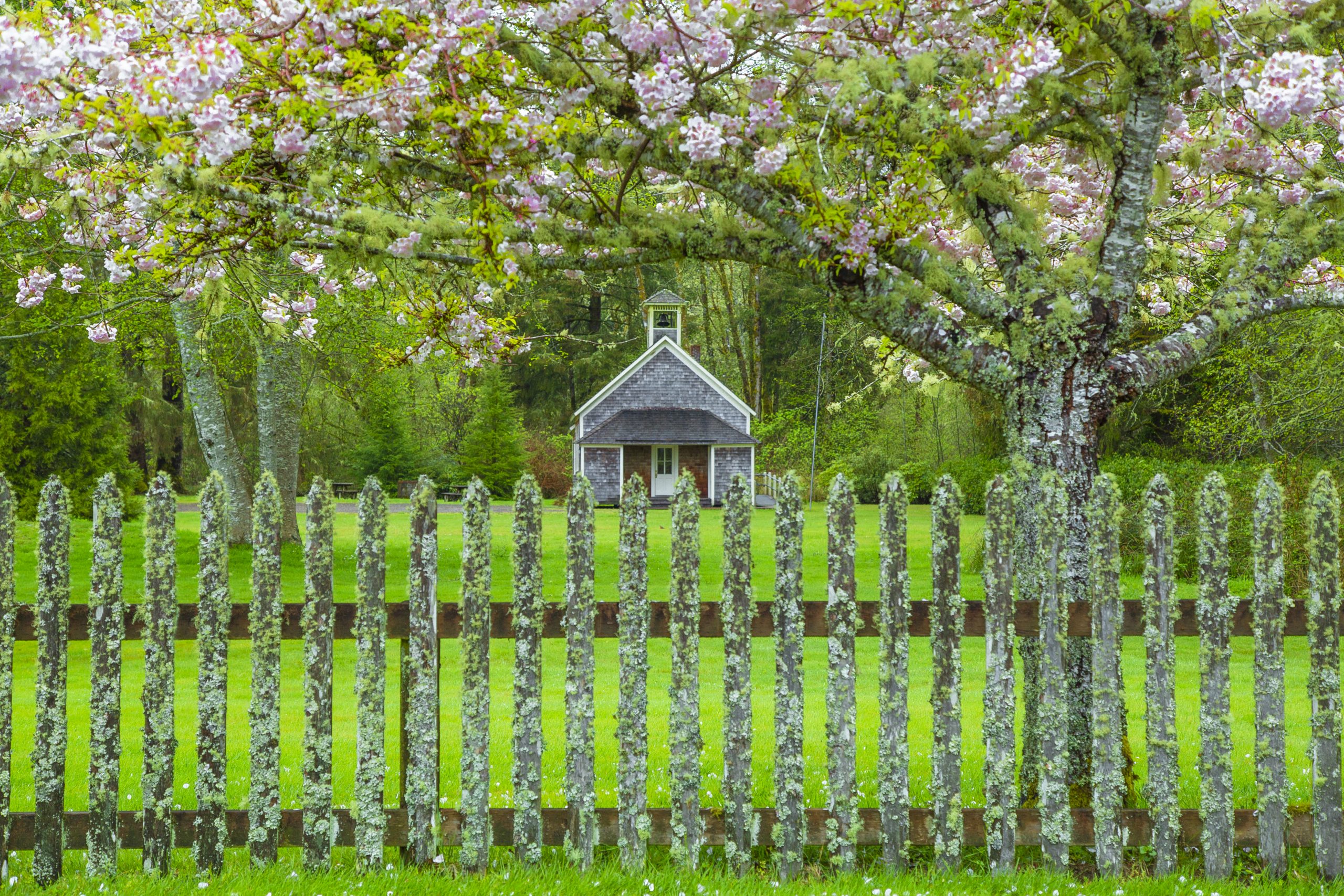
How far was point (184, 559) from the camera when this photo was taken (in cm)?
1861

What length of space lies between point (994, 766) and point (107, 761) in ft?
12.6

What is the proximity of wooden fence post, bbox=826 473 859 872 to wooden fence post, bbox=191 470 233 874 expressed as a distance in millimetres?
2588

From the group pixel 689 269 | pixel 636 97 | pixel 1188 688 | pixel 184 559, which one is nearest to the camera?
pixel 636 97

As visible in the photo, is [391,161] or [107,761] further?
[391,161]

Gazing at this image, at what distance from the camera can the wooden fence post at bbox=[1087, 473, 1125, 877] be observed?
446 cm

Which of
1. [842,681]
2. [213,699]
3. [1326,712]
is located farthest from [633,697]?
[1326,712]

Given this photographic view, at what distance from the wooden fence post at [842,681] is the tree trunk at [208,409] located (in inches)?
478

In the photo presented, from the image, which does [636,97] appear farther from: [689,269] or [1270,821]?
Result: [689,269]

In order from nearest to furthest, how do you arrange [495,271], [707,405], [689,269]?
[495,271] < [707,405] < [689,269]

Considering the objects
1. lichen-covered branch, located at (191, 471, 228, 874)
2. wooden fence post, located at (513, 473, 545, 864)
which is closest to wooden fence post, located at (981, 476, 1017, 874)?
wooden fence post, located at (513, 473, 545, 864)

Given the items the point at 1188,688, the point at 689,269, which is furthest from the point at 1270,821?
the point at 689,269

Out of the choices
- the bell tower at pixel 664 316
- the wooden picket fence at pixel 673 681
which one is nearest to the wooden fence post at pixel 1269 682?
the wooden picket fence at pixel 673 681

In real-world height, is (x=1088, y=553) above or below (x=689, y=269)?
below

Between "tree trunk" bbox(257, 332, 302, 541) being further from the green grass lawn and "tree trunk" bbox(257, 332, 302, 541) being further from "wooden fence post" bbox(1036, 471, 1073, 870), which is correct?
"wooden fence post" bbox(1036, 471, 1073, 870)
